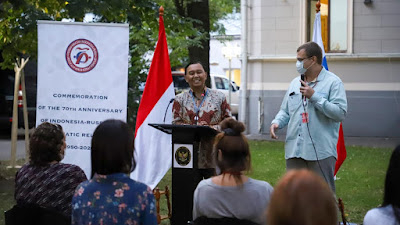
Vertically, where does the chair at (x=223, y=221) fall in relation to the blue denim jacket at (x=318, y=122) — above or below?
below

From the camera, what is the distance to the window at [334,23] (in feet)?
59.5

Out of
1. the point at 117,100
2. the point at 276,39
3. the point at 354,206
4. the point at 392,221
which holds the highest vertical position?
the point at 276,39

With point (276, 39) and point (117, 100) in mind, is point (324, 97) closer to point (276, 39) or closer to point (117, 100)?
point (117, 100)

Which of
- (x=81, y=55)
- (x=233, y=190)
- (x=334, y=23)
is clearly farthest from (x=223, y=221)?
(x=334, y=23)

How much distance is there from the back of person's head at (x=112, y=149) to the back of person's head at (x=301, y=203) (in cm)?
131

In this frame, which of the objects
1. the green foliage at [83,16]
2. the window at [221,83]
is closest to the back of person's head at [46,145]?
the green foliage at [83,16]

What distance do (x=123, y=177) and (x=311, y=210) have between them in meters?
1.50

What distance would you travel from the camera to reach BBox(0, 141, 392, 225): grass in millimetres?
8891

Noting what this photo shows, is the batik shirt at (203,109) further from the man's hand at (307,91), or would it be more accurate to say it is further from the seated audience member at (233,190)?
A: the seated audience member at (233,190)

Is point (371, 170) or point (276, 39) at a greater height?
point (276, 39)

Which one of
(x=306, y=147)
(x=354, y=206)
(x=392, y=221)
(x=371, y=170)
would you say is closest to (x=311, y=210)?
(x=392, y=221)

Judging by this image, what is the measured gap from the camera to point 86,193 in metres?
3.56

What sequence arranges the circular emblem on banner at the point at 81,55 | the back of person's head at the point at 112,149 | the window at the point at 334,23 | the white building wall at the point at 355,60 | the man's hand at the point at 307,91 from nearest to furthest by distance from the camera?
1. the back of person's head at the point at 112,149
2. the man's hand at the point at 307,91
3. the circular emblem on banner at the point at 81,55
4. the white building wall at the point at 355,60
5. the window at the point at 334,23

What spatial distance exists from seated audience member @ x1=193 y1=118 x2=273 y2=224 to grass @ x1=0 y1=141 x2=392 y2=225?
389 centimetres
